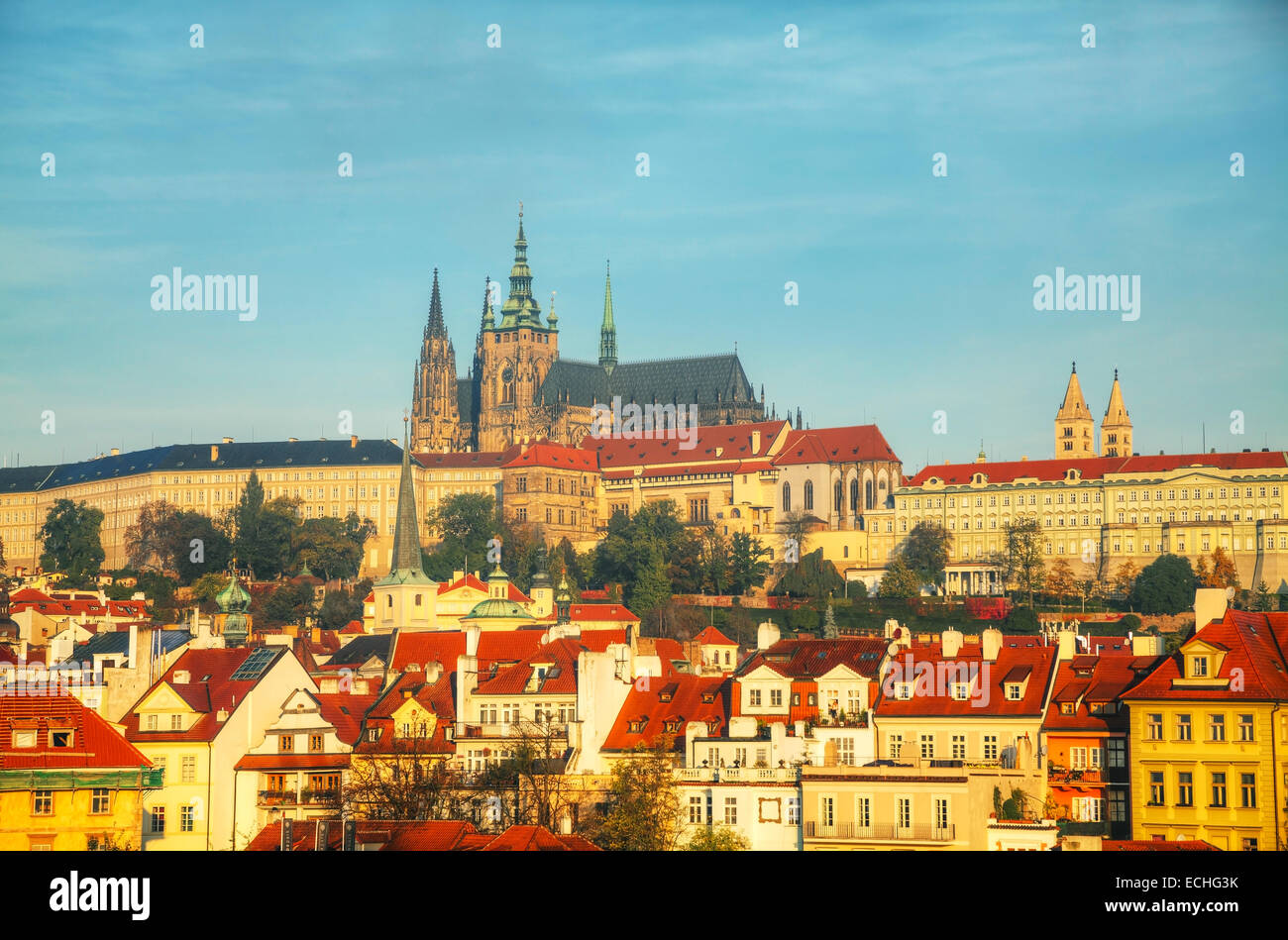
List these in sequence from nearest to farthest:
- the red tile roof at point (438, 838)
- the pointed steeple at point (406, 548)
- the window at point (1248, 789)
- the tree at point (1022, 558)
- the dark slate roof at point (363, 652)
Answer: the red tile roof at point (438, 838) → the window at point (1248, 789) → the dark slate roof at point (363, 652) → the pointed steeple at point (406, 548) → the tree at point (1022, 558)

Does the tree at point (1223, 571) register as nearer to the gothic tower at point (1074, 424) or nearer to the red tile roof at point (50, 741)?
the gothic tower at point (1074, 424)

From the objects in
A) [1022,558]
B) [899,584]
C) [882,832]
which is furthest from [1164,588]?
[882,832]

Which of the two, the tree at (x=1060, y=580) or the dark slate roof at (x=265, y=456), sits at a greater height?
the dark slate roof at (x=265, y=456)

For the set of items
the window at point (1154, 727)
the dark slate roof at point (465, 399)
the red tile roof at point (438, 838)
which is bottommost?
the red tile roof at point (438, 838)

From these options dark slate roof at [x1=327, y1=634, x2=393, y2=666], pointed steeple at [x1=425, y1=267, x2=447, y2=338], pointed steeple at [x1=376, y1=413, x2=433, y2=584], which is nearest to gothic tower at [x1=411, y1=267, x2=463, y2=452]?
pointed steeple at [x1=425, y1=267, x2=447, y2=338]

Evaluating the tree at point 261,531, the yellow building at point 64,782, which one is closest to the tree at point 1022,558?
the tree at point 261,531

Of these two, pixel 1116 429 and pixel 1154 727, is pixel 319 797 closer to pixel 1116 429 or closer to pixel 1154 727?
pixel 1154 727

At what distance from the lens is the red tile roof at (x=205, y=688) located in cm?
4544

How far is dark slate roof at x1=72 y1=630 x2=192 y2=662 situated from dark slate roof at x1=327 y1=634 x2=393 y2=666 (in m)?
6.09

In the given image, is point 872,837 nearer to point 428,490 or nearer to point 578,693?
point 578,693

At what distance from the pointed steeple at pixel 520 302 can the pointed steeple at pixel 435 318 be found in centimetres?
552

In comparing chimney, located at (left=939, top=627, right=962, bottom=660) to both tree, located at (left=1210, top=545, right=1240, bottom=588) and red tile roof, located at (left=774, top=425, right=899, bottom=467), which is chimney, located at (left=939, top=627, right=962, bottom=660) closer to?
tree, located at (left=1210, top=545, right=1240, bottom=588)

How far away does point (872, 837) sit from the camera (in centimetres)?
3394
